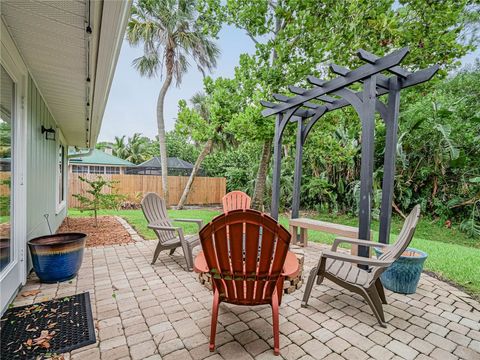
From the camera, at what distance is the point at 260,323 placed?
2309mm

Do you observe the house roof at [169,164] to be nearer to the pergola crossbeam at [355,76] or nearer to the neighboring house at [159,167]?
the neighboring house at [159,167]

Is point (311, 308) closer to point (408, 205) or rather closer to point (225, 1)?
point (225, 1)

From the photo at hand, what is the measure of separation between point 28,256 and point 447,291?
5449mm

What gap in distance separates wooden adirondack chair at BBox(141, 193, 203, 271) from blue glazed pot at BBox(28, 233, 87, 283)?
3.14 feet

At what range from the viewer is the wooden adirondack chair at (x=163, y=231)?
11.9 ft

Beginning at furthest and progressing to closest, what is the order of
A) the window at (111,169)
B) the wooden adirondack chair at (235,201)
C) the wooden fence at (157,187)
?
the window at (111,169) < the wooden fence at (157,187) < the wooden adirondack chair at (235,201)

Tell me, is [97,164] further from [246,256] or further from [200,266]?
Answer: [246,256]

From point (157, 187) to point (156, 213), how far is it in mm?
9729

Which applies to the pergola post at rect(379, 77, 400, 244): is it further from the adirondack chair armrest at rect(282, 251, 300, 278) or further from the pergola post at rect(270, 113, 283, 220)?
the pergola post at rect(270, 113, 283, 220)

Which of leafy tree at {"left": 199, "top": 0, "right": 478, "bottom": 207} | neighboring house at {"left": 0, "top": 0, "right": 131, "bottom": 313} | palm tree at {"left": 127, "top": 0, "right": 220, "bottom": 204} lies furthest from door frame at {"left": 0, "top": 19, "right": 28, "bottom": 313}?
palm tree at {"left": 127, "top": 0, "right": 220, "bottom": 204}

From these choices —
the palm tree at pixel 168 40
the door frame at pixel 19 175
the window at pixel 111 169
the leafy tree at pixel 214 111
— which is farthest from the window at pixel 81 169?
the door frame at pixel 19 175

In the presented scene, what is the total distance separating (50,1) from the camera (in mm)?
1763

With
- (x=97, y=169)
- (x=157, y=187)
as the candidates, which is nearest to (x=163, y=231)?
(x=157, y=187)

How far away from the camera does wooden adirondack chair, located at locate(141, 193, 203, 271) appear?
362 cm
